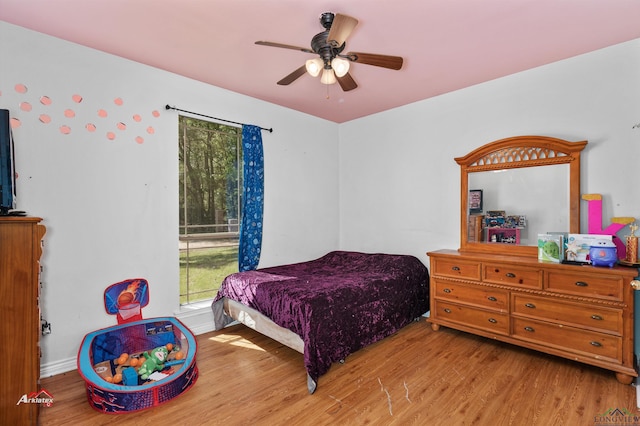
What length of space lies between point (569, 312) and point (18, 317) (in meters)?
3.68

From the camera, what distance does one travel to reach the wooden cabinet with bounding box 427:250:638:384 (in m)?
2.24

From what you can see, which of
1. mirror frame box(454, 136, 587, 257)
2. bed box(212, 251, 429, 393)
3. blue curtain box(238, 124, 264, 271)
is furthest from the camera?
blue curtain box(238, 124, 264, 271)

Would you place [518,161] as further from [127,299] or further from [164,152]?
[127,299]

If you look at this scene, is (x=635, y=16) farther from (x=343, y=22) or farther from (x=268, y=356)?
(x=268, y=356)

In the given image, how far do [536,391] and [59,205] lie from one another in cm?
384

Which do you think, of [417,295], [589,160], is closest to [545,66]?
[589,160]

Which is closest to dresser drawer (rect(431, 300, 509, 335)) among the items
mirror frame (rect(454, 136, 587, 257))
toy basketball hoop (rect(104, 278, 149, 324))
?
mirror frame (rect(454, 136, 587, 257))

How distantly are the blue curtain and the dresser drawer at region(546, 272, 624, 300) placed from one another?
2896 mm

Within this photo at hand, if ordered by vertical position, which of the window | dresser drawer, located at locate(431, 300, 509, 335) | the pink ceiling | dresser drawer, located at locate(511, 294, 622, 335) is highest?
the pink ceiling

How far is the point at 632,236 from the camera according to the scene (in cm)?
235

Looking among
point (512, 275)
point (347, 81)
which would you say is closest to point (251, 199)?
point (347, 81)

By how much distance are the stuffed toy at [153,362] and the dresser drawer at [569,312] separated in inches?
116

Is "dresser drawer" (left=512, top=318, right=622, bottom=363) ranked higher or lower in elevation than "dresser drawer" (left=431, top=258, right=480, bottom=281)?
lower

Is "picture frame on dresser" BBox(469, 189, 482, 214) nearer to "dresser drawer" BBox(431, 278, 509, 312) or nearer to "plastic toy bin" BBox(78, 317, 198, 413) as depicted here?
"dresser drawer" BBox(431, 278, 509, 312)
